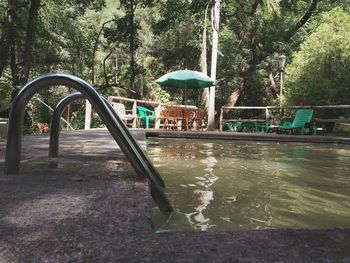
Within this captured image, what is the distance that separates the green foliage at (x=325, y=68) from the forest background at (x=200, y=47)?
0.11 ft

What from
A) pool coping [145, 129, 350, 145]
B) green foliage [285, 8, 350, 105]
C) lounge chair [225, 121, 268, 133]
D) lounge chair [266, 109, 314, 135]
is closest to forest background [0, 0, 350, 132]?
green foliage [285, 8, 350, 105]

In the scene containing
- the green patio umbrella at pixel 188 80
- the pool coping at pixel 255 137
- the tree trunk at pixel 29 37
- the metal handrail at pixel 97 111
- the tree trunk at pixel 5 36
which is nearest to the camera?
the metal handrail at pixel 97 111

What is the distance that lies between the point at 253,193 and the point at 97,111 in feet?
4.76

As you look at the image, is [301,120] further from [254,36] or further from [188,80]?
[254,36]

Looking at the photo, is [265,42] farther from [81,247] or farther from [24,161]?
[81,247]

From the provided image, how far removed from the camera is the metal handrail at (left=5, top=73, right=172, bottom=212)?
2.08 meters

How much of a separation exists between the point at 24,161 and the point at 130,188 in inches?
49.8

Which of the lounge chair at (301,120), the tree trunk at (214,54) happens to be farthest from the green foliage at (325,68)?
the tree trunk at (214,54)

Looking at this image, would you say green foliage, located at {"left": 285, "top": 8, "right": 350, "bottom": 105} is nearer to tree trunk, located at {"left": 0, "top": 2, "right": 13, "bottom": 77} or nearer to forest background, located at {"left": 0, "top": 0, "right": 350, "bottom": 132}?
forest background, located at {"left": 0, "top": 0, "right": 350, "bottom": 132}

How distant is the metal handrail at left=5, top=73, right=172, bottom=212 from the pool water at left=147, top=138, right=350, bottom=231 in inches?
7.1

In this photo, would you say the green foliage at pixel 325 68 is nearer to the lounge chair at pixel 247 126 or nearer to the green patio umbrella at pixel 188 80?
the lounge chair at pixel 247 126

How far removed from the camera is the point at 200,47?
1989 cm

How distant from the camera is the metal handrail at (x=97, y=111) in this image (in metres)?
2.08

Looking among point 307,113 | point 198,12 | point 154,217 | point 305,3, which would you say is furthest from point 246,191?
point 305,3
